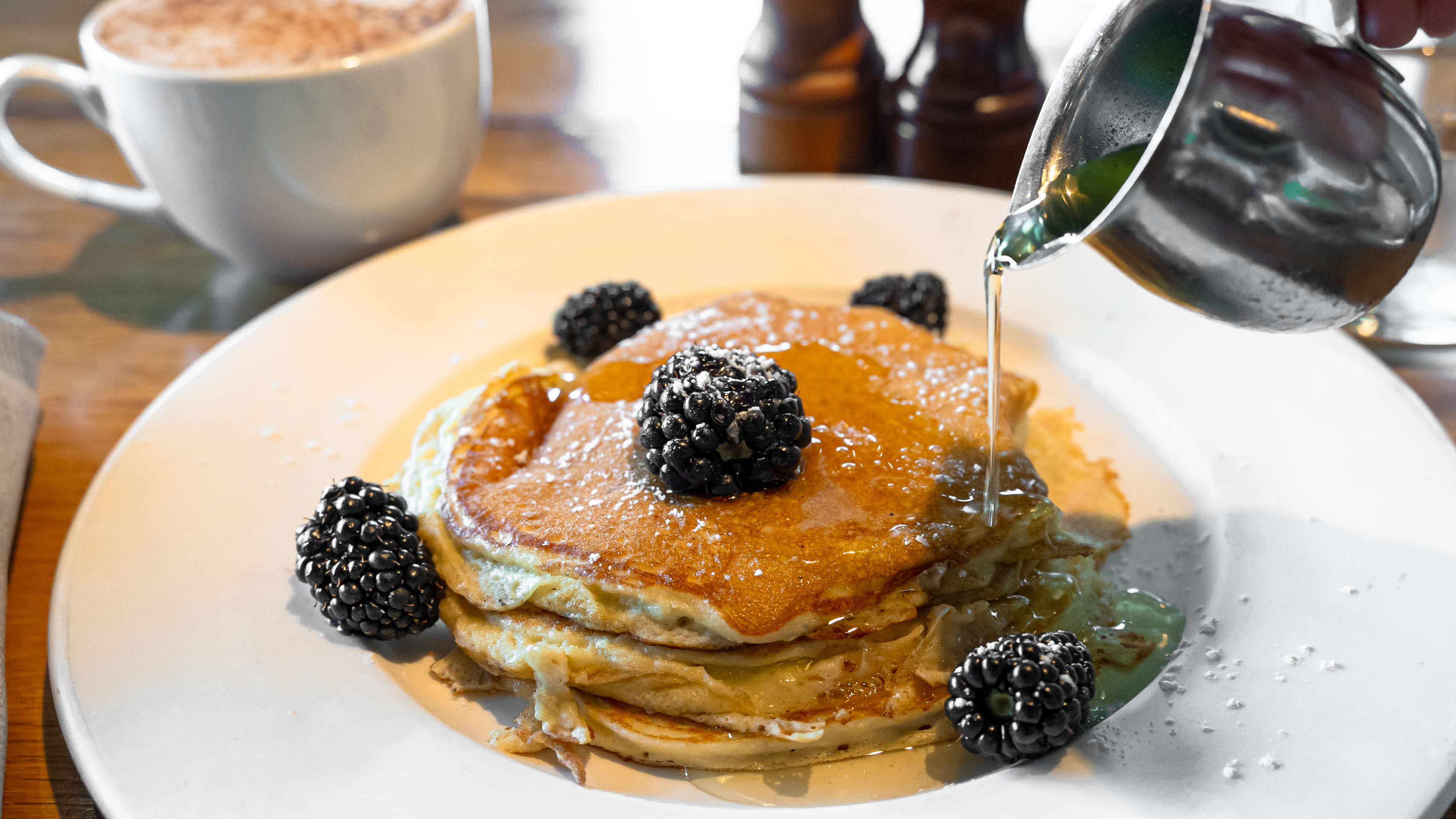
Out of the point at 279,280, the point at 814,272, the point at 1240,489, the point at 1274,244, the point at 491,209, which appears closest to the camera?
the point at 1274,244

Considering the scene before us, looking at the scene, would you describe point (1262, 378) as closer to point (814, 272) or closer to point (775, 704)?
point (814, 272)

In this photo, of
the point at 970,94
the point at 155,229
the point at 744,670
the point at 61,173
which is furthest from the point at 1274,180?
the point at 155,229

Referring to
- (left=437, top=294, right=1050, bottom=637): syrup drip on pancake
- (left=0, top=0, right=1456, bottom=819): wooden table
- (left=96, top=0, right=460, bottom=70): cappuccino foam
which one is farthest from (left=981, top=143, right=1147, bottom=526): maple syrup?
(left=96, top=0, right=460, bottom=70): cappuccino foam

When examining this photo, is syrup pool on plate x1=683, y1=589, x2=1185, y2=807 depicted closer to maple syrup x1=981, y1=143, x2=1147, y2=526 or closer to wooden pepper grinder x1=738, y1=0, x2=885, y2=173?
maple syrup x1=981, y1=143, x2=1147, y2=526

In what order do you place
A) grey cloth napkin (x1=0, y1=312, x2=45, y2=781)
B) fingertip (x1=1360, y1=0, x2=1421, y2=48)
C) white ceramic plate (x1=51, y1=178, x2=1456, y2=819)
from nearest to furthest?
white ceramic plate (x1=51, y1=178, x2=1456, y2=819), fingertip (x1=1360, y1=0, x2=1421, y2=48), grey cloth napkin (x1=0, y1=312, x2=45, y2=781)

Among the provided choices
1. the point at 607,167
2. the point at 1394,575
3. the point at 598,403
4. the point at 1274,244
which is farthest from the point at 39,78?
the point at 1394,575

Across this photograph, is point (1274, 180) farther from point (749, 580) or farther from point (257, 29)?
point (257, 29)

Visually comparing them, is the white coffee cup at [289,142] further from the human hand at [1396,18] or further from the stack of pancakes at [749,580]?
the human hand at [1396,18]
